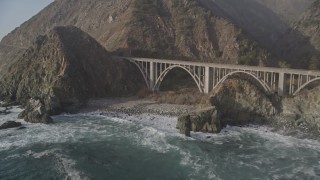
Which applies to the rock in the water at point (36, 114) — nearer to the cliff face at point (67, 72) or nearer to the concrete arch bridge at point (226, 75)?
the cliff face at point (67, 72)

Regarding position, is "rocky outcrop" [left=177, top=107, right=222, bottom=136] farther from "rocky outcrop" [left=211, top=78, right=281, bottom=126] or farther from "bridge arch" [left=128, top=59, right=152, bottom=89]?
"bridge arch" [left=128, top=59, right=152, bottom=89]

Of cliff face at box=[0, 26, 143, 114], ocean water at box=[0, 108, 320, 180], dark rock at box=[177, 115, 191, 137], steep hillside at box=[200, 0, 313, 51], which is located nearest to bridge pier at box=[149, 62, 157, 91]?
cliff face at box=[0, 26, 143, 114]

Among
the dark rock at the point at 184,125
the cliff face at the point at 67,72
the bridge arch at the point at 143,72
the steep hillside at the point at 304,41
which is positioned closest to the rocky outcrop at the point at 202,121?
the dark rock at the point at 184,125

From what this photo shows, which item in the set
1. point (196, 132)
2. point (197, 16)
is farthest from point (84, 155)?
point (197, 16)

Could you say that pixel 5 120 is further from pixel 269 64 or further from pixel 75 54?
pixel 269 64

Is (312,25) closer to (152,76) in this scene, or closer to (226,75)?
(152,76)

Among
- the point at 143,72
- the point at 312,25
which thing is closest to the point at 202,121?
the point at 143,72
